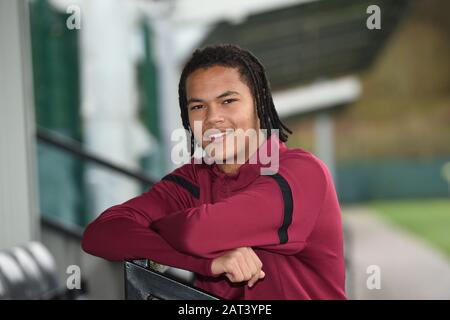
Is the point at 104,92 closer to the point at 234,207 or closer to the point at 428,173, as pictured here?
the point at 234,207

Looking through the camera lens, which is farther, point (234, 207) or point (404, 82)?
point (404, 82)

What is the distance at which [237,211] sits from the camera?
89 cm

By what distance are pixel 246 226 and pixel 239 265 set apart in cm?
5

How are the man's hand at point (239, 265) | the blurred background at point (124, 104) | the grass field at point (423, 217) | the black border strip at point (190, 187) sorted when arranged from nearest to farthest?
the man's hand at point (239, 265)
the black border strip at point (190, 187)
the blurred background at point (124, 104)
the grass field at point (423, 217)

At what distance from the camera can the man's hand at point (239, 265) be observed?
0.89m

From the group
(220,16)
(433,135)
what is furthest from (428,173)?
(220,16)

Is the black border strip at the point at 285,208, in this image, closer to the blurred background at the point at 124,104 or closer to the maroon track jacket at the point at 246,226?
the maroon track jacket at the point at 246,226

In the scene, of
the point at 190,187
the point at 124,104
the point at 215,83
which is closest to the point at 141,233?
the point at 190,187

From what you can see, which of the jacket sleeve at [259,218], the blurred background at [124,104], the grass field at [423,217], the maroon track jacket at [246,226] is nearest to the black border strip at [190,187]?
the maroon track jacket at [246,226]

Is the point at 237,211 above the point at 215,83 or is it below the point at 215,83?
below

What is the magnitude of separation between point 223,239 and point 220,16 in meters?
4.82

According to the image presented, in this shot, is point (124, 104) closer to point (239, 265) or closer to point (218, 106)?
point (218, 106)
